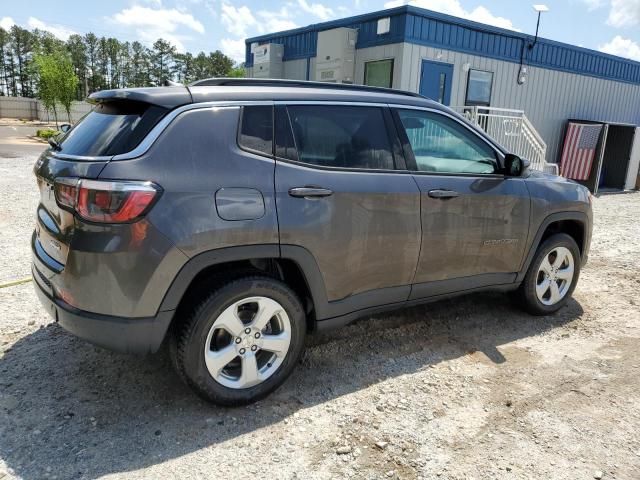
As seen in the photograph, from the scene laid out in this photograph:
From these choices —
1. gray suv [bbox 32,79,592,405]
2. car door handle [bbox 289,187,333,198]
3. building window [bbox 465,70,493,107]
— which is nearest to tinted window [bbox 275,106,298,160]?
gray suv [bbox 32,79,592,405]

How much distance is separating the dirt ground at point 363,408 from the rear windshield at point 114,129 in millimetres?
1473

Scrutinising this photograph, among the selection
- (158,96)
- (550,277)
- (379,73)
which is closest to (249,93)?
(158,96)

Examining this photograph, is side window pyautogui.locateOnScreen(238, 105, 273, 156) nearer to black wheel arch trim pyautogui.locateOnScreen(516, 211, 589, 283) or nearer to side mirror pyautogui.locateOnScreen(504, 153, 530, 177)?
side mirror pyautogui.locateOnScreen(504, 153, 530, 177)

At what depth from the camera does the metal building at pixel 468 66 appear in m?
10.9

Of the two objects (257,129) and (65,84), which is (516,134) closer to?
(257,129)

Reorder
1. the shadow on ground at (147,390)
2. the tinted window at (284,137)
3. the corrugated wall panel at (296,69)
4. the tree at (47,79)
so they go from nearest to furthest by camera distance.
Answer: the shadow on ground at (147,390), the tinted window at (284,137), the corrugated wall panel at (296,69), the tree at (47,79)

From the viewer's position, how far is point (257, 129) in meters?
2.92

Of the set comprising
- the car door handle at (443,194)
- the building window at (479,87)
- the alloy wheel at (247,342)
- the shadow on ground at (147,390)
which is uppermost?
the building window at (479,87)

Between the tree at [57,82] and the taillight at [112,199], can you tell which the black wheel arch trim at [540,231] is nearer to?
the taillight at [112,199]

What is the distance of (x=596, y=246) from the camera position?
7.13 metres

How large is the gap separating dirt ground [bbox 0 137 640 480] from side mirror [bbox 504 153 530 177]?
1320 mm

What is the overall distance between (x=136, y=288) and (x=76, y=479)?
0.92 metres

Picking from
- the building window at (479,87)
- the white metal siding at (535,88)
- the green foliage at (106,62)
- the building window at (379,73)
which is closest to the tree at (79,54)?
the green foliage at (106,62)

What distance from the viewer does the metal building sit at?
35.9 feet
